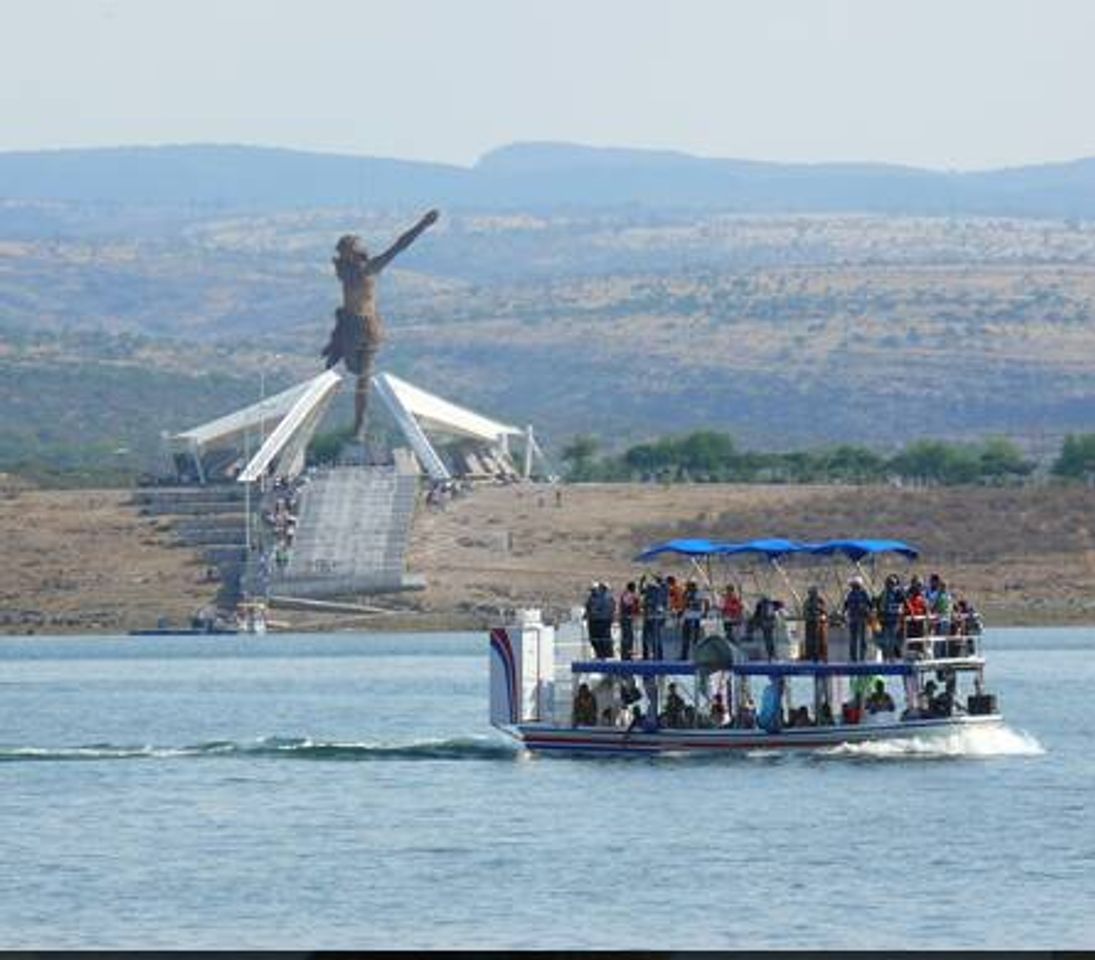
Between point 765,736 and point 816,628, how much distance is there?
1.88m

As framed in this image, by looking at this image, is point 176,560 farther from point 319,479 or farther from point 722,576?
point 722,576

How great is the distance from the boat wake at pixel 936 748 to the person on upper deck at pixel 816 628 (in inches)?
59.8

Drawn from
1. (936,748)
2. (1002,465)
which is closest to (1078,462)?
(1002,465)

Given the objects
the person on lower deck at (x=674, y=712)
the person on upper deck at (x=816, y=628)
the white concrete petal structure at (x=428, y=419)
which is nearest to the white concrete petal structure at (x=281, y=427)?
the white concrete petal structure at (x=428, y=419)

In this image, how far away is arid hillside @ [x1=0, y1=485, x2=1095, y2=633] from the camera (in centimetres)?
13225

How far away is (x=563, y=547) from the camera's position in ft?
457

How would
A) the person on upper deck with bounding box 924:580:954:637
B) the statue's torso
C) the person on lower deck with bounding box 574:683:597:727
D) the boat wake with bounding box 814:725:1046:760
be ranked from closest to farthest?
the person on upper deck with bounding box 924:580:954:637
the boat wake with bounding box 814:725:1046:760
the person on lower deck with bounding box 574:683:597:727
the statue's torso

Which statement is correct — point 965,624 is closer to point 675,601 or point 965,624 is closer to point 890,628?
point 890,628

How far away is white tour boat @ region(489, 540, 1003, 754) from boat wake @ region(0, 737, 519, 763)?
1207 mm

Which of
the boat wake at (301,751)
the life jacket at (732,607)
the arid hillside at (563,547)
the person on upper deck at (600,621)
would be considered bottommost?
the arid hillside at (563,547)

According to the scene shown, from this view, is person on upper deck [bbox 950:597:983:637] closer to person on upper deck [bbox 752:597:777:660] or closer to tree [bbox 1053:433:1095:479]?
person on upper deck [bbox 752:597:777:660]

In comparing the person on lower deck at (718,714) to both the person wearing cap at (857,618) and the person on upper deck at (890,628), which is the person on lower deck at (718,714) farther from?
the person on upper deck at (890,628)

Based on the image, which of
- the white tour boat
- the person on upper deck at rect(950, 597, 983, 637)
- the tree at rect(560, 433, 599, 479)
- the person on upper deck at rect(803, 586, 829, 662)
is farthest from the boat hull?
the tree at rect(560, 433, 599, 479)

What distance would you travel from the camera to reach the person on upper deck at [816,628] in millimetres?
60625
